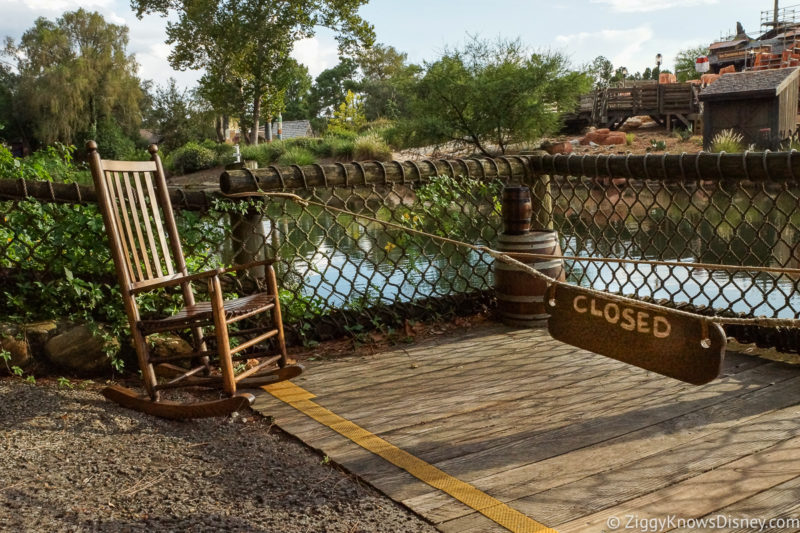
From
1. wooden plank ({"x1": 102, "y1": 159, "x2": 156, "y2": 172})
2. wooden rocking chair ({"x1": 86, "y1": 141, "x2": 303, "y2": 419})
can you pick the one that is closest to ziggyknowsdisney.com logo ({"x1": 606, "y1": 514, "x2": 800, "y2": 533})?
wooden rocking chair ({"x1": 86, "y1": 141, "x2": 303, "y2": 419})

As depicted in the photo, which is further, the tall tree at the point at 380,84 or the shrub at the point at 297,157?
the tall tree at the point at 380,84

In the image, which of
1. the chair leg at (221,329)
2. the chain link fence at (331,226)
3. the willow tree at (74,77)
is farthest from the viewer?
the willow tree at (74,77)

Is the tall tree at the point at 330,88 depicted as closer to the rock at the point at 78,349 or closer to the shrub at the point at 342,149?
the shrub at the point at 342,149

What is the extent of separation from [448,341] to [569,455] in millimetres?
1500

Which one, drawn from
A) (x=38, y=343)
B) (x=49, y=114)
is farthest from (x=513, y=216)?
(x=49, y=114)

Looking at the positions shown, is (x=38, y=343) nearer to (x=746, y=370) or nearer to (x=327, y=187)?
(x=327, y=187)

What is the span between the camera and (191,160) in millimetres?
28016

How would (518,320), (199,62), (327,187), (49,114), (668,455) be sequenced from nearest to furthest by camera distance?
(668,455), (327,187), (518,320), (199,62), (49,114)

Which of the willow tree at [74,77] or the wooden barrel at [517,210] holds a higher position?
the willow tree at [74,77]

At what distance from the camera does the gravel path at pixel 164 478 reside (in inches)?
75.5

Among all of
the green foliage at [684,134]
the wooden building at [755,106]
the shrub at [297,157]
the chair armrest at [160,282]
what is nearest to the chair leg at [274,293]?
the chair armrest at [160,282]

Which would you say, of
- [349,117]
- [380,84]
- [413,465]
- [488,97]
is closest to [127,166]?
[413,465]

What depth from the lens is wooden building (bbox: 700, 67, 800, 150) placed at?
2148cm

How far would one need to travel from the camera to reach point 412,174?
13.1 ft
